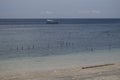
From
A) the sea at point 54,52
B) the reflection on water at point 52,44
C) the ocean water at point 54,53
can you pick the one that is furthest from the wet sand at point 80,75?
the reflection on water at point 52,44

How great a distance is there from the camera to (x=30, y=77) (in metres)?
11.4

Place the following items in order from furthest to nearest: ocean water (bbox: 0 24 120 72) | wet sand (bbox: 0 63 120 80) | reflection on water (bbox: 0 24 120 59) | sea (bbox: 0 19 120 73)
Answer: reflection on water (bbox: 0 24 120 59) → ocean water (bbox: 0 24 120 72) → sea (bbox: 0 19 120 73) → wet sand (bbox: 0 63 120 80)

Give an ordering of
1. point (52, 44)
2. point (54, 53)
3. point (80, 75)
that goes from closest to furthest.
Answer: point (80, 75), point (54, 53), point (52, 44)

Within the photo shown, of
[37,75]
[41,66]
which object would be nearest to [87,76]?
[37,75]

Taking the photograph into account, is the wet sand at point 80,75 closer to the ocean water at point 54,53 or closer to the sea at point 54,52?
the sea at point 54,52

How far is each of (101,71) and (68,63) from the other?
4.58 meters

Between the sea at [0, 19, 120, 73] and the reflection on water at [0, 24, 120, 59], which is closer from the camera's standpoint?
the sea at [0, 19, 120, 73]

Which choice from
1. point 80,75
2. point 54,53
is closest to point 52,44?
point 54,53

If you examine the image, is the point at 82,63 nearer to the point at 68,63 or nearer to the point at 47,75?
the point at 68,63

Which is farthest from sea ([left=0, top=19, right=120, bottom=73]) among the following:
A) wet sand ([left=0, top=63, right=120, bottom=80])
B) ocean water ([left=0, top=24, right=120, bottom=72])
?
wet sand ([left=0, top=63, right=120, bottom=80])

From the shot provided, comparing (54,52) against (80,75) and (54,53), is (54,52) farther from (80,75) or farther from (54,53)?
(80,75)

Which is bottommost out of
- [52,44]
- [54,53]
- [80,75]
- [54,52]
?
[52,44]

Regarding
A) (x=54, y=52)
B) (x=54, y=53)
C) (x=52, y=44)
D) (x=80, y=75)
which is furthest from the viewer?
(x=52, y=44)

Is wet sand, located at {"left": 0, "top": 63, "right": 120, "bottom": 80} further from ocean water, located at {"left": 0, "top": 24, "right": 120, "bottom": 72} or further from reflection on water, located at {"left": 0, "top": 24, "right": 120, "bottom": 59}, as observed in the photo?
reflection on water, located at {"left": 0, "top": 24, "right": 120, "bottom": 59}
